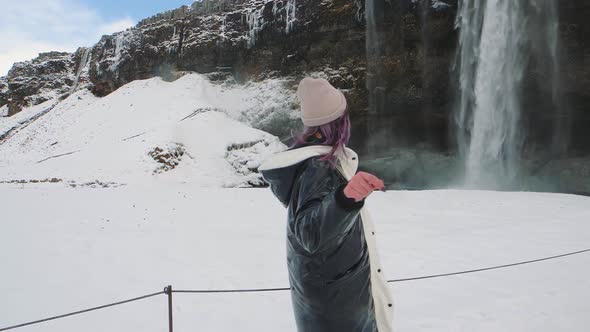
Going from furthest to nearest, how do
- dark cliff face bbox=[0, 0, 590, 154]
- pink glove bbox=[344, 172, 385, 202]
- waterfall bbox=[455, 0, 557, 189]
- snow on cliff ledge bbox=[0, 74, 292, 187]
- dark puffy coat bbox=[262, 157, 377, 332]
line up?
1. snow on cliff ledge bbox=[0, 74, 292, 187]
2. dark cliff face bbox=[0, 0, 590, 154]
3. waterfall bbox=[455, 0, 557, 189]
4. dark puffy coat bbox=[262, 157, 377, 332]
5. pink glove bbox=[344, 172, 385, 202]

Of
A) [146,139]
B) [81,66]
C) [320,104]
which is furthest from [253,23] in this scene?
[320,104]

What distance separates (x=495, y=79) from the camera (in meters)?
16.6

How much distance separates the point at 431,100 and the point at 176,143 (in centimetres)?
1333

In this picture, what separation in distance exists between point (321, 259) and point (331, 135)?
0.48 meters

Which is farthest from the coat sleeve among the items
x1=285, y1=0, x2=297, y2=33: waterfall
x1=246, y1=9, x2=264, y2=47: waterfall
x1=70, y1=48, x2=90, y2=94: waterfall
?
x1=70, y1=48, x2=90, y2=94: waterfall

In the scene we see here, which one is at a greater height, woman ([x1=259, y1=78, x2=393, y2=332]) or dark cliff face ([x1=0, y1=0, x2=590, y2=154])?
dark cliff face ([x1=0, y1=0, x2=590, y2=154])

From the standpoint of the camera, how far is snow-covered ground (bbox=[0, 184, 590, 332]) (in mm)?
4090

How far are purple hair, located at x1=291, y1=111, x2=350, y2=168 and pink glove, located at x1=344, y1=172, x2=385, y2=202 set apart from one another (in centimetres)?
27

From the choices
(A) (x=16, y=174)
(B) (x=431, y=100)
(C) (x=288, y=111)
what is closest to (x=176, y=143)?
(C) (x=288, y=111)

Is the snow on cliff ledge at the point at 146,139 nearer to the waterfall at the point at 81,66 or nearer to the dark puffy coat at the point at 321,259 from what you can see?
the waterfall at the point at 81,66

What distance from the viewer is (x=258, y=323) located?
4078 mm

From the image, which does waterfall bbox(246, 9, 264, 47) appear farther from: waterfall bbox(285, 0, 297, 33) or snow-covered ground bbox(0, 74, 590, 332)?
snow-covered ground bbox(0, 74, 590, 332)

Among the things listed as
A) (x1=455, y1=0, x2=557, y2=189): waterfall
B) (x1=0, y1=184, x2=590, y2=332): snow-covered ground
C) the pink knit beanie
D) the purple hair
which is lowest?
(x1=0, y1=184, x2=590, y2=332): snow-covered ground

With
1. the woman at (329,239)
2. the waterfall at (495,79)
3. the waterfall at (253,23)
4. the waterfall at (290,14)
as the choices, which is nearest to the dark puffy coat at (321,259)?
the woman at (329,239)
